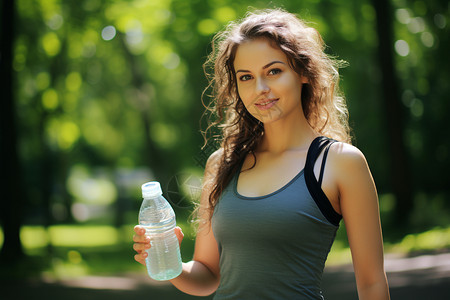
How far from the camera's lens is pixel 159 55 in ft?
46.4

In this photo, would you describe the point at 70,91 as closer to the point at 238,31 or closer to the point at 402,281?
the point at 402,281

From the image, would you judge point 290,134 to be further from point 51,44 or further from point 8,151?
point 51,44

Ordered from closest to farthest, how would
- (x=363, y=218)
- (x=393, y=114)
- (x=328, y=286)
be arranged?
(x=363, y=218) < (x=328, y=286) < (x=393, y=114)

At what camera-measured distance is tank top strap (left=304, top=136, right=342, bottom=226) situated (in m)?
1.91

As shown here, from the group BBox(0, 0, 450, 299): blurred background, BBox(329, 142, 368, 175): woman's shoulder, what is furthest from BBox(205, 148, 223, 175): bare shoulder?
BBox(329, 142, 368, 175): woman's shoulder

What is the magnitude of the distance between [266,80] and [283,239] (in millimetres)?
696

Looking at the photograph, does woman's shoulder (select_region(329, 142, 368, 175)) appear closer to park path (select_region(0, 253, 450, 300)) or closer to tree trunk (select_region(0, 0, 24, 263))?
park path (select_region(0, 253, 450, 300))

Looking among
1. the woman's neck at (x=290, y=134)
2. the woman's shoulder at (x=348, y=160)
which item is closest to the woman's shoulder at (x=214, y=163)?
the woman's neck at (x=290, y=134)

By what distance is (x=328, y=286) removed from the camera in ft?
25.5

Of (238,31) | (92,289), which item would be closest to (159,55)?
(92,289)

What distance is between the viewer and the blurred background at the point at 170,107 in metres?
8.96

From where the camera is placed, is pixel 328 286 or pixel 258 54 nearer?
pixel 258 54

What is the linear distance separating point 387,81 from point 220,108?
34.3ft

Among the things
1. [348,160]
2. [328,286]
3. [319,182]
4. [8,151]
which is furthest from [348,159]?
[8,151]
